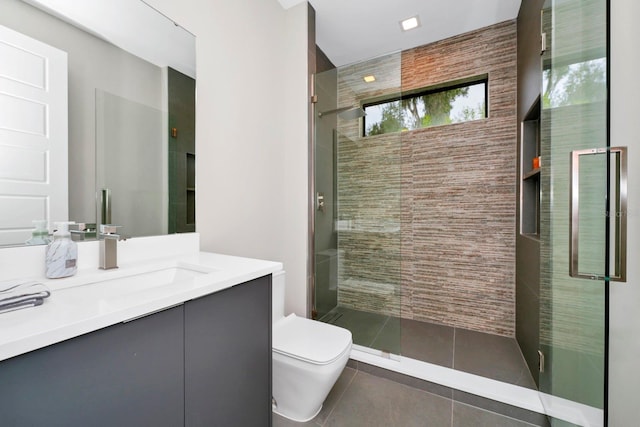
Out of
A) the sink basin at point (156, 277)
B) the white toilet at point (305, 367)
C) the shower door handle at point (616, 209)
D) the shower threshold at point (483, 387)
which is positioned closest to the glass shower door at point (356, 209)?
the shower threshold at point (483, 387)

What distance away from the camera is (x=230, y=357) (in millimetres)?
977

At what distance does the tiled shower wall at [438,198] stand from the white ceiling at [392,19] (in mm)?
161

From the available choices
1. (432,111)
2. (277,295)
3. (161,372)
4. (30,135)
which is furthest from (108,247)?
(432,111)

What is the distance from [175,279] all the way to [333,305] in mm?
1470

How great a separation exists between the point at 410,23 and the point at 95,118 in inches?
92.4

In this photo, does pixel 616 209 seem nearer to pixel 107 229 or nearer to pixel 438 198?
pixel 438 198

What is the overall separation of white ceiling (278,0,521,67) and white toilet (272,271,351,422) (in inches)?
93.4

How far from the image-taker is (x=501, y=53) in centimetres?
230

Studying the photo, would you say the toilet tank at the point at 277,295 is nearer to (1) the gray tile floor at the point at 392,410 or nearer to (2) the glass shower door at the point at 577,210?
(1) the gray tile floor at the point at 392,410

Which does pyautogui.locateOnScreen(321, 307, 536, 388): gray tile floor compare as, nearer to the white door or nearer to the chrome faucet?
the chrome faucet

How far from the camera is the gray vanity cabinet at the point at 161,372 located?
1.81 ft

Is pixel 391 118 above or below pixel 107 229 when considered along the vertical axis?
above

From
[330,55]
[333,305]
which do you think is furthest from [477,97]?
[333,305]

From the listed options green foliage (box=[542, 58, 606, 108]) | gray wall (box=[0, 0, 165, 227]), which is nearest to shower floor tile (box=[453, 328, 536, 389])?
green foliage (box=[542, 58, 606, 108])
